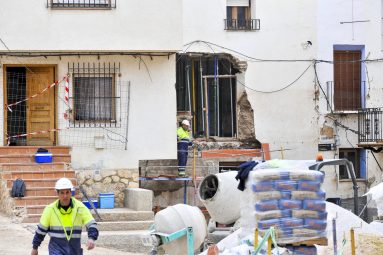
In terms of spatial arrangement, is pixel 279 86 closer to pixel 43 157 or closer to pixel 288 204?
pixel 43 157

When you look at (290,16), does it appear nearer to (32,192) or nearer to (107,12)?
(107,12)

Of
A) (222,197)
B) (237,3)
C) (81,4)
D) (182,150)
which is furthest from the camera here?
(237,3)

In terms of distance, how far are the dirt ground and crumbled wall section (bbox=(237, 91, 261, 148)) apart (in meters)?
11.8

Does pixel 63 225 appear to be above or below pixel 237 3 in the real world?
below

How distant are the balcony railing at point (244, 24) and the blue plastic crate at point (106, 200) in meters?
10.0

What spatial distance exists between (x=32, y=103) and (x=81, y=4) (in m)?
2.88

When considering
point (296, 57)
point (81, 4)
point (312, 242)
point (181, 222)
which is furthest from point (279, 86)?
point (312, 242)

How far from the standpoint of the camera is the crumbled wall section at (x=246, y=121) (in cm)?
3080

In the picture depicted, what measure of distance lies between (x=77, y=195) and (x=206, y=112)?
913 cm

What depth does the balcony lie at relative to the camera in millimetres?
30734

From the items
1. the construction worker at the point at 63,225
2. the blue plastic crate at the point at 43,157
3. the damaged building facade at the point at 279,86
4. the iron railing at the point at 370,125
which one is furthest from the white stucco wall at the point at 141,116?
the construction worker at the point at 63,225

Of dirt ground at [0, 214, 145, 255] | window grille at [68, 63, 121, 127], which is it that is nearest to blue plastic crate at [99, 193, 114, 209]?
window grille at [68, 63, 121, 127]

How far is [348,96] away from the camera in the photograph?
106 ft

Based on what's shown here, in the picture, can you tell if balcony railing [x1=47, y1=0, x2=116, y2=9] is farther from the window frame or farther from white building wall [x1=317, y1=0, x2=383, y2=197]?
the window frame
